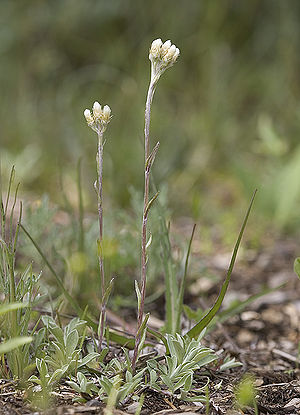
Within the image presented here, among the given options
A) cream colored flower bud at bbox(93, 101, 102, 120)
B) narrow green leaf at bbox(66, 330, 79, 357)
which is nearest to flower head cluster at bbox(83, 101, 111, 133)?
cream colored flower bud at bbox(93, 101, 102, 120)

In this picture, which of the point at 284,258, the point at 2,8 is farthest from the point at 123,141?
the point at 2,8

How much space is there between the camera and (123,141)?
3.54 m

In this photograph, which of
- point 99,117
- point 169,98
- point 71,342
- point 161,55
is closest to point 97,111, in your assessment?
point 99,117

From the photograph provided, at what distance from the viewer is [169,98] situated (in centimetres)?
451

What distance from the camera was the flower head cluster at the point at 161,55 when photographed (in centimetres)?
116

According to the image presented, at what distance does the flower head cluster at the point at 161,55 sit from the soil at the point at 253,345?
0.73 metres

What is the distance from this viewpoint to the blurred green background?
3.13 m

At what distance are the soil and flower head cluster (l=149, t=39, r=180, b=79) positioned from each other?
73 centimetres

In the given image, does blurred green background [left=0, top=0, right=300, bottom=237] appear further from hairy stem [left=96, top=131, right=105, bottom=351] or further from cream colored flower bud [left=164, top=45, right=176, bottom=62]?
cream colored flower bud [left=164, top=45, right=176, bottom=62]

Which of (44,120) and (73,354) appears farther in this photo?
(44,120)

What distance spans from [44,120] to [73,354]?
295cm

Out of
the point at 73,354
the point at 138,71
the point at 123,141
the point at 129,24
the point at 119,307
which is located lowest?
the point at 119,307

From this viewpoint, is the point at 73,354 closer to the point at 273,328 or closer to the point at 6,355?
the point at 6,355

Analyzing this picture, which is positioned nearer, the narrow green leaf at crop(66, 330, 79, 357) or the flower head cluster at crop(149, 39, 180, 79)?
the flower head cluster at crop(149, 39, 180, 79)
